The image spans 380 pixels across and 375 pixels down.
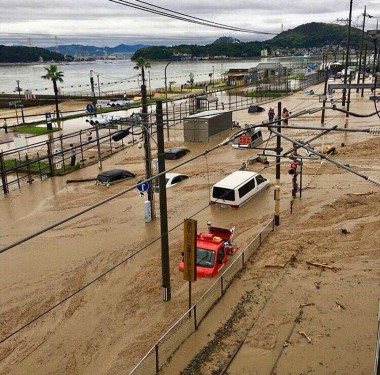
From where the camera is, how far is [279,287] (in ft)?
40.4

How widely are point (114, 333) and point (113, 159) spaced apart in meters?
20.8

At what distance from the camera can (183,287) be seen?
41.9ft

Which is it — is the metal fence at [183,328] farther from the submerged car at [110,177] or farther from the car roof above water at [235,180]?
the submerged car at [110,177]

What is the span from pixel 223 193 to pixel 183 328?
965 centimetres

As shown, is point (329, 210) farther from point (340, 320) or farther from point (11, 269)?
point (11, 269)

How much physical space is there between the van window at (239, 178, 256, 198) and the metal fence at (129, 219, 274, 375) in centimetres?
558

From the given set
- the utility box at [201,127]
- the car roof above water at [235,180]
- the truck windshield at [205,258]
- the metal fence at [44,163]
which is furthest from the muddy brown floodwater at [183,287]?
the utility box at [201,127]

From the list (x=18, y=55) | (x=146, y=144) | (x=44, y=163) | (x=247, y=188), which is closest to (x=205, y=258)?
(x=146, y=144)

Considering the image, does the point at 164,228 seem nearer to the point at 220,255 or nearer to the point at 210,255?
the point at 210,255

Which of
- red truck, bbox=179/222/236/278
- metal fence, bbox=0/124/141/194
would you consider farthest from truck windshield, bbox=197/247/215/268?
metal fence, bbox=0/124/141/194

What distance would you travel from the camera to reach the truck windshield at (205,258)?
13.2 meters

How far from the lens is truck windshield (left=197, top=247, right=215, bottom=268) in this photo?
1322 centimetres

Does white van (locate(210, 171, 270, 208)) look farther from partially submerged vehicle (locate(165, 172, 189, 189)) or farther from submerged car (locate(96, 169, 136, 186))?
submerged car (locate(96, 169, 136, 186))

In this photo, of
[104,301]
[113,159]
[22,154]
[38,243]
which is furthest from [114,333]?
[22,154]
